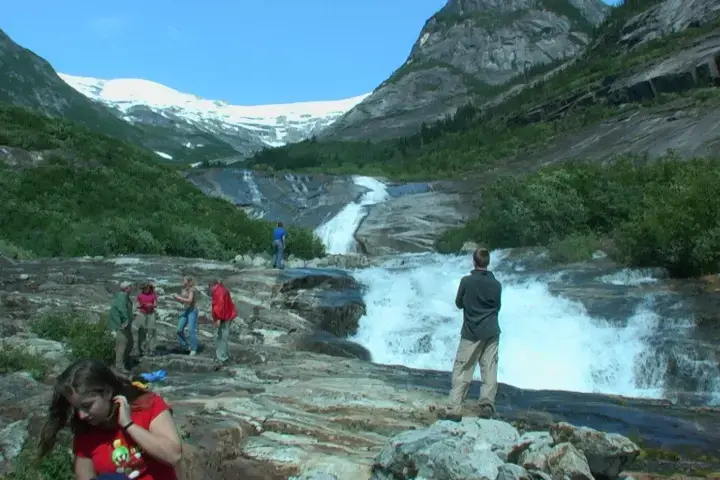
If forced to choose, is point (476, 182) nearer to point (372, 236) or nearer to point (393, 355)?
point (372, 236)

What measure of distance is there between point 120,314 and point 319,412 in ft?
15.5

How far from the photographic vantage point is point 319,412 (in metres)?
10.5

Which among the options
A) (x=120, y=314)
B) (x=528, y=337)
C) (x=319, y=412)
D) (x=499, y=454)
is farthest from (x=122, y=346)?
(x=528, y=337)

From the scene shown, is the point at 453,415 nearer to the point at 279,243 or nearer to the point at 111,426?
the point at 111,426

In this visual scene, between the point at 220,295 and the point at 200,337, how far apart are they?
3702 mm

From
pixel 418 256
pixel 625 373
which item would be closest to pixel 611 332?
pixel 625 373

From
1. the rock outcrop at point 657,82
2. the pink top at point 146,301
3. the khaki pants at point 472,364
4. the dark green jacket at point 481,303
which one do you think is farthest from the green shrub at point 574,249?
the rock outcrop at point 657,82

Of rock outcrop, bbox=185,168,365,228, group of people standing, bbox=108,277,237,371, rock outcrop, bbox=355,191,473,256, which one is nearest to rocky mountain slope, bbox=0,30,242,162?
rock outcrop, bbox=185,168,365,228

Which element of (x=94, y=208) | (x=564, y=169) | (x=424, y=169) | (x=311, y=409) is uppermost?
(x=424, y=169)

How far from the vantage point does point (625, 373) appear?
56.3 ft

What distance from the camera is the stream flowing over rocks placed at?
7684 millimetres

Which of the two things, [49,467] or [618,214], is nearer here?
[49,467]

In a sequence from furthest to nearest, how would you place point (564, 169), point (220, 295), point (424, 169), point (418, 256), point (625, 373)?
point (424, 169) < point (564, 169) < point (418, 256) < point (625, 373) < point (220, 295)

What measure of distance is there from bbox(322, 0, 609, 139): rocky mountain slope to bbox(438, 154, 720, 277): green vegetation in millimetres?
76768
